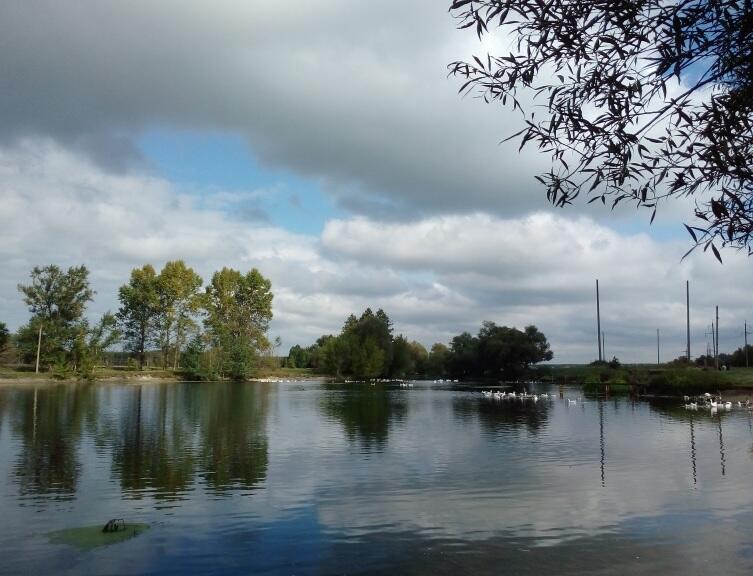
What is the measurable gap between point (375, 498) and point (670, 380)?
201 ft

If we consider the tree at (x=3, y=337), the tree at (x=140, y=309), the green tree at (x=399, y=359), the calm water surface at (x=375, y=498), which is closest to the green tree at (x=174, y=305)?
the tree at (x=140, y=309)

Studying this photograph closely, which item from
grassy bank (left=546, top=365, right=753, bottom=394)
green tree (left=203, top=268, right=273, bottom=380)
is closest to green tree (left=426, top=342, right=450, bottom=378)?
green tree (left=203, top=268, right=273, bottom=380)

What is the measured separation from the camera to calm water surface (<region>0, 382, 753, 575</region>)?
1133cm

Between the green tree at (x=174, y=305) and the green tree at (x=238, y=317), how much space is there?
5399 mm

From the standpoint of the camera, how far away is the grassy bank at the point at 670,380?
208ft

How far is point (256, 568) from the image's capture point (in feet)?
35.4

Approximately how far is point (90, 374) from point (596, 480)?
83.3 m

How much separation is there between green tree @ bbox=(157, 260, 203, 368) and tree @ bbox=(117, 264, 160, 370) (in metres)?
1.19

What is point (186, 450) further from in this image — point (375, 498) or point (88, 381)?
point (88, 381)

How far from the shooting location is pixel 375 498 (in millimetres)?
16281

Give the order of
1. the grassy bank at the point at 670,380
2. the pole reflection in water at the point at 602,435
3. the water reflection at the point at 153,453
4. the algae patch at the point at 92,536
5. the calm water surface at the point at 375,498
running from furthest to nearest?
1. the grassy bank at the point at 670,380
2. the pole reflection in water at the point at 602,435
3. the water reflection at the point at 153,453
4. the algae patch at the point at 92,536
5. the calm water surface at the point at 375,498

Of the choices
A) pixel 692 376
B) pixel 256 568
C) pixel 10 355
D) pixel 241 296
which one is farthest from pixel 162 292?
pixel 256 568

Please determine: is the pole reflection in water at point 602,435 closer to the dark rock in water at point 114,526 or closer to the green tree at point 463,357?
the dark rock in water at point 114,526

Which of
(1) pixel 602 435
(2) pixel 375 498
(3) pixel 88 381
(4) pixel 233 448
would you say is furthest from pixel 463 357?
(2) pixel 375 498
